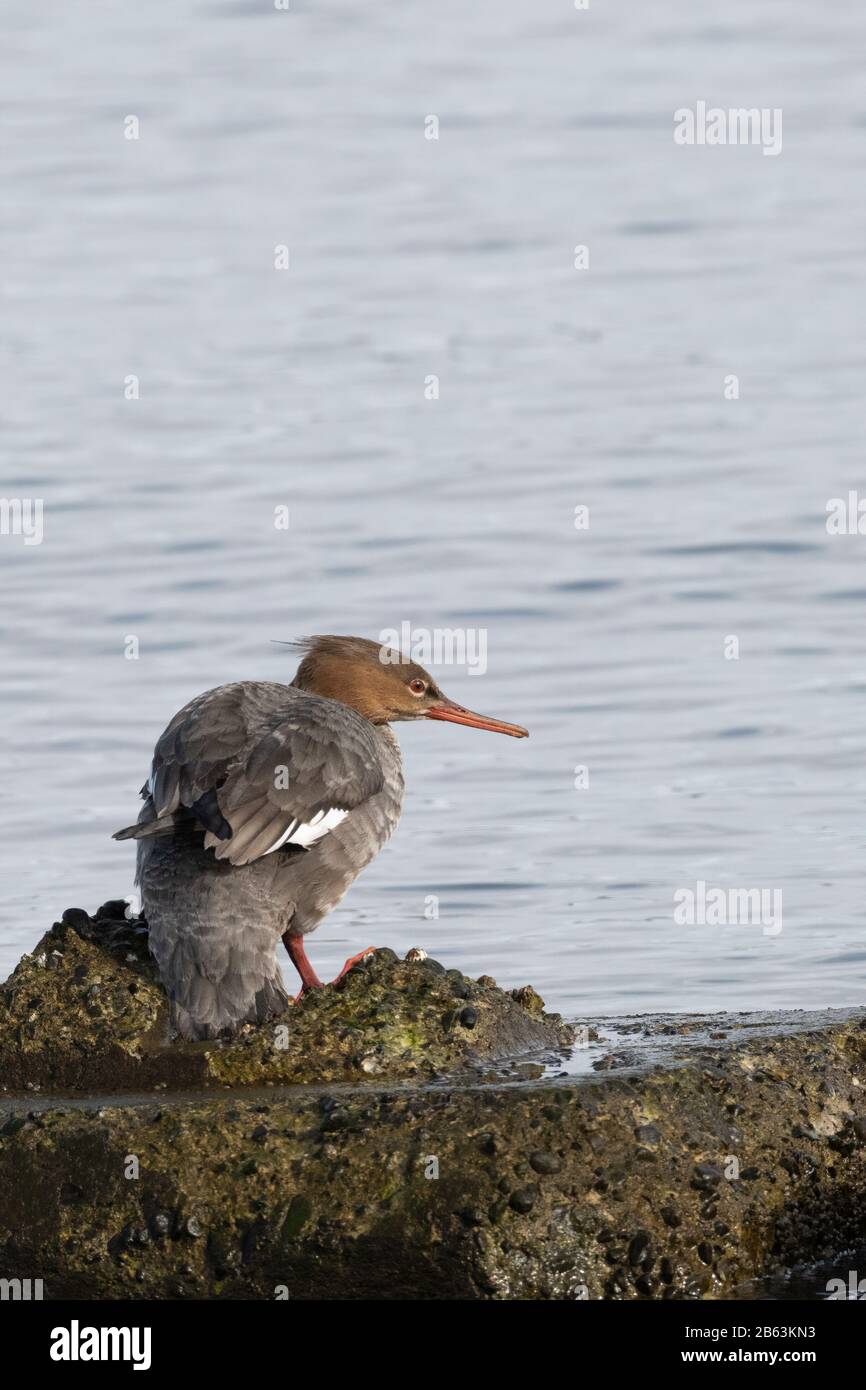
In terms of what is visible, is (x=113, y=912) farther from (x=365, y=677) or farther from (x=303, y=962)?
(x=365, y=677)

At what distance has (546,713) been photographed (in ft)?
43.3

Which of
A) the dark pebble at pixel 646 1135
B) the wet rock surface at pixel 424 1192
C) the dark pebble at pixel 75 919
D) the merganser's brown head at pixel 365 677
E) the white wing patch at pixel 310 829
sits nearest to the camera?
the wet rock surface at pixel 424 1192

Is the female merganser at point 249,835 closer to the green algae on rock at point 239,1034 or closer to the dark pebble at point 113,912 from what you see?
the green algae on rock at point 239,1034

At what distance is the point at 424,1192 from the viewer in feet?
19.3

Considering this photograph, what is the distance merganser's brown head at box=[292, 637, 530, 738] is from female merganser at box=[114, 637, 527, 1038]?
74 centimetres

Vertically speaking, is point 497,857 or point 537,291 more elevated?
point 537,291

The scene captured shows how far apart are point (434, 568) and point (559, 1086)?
1016cm

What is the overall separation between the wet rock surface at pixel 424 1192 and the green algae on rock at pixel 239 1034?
0.50 feet

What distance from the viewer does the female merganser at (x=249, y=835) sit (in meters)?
6.51

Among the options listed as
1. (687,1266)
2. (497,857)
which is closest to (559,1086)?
(687,1266)

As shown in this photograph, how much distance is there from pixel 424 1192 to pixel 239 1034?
2.73 feet

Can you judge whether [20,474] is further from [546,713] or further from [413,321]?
[546,713]

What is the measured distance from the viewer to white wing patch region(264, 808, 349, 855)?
6731mm

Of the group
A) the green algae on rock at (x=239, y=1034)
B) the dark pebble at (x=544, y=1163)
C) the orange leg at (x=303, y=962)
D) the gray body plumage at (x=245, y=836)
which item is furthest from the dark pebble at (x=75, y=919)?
the dark pebble at (x=544, y=1163)
